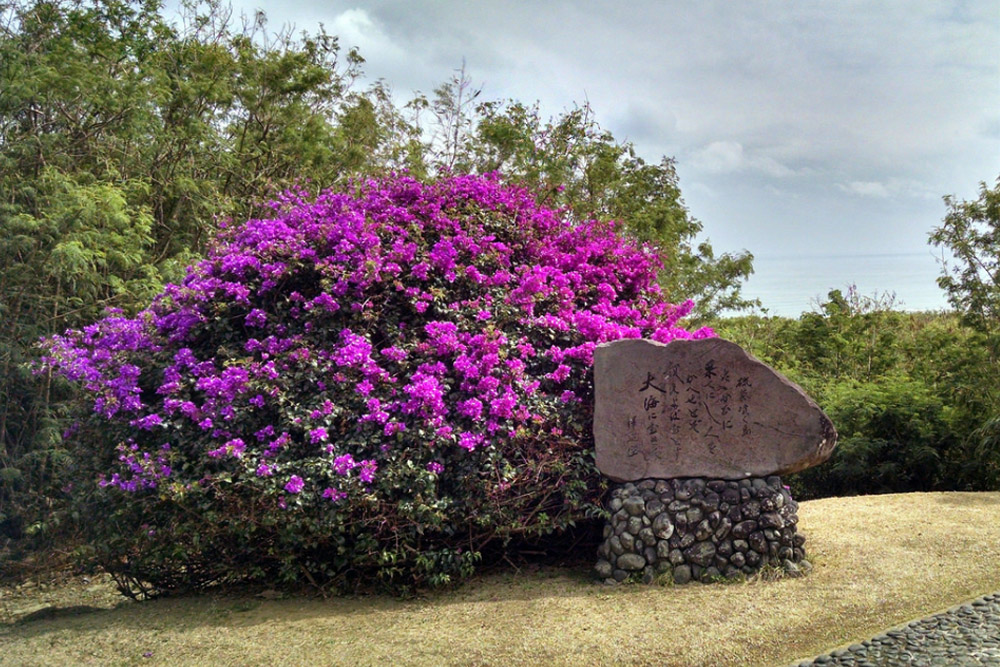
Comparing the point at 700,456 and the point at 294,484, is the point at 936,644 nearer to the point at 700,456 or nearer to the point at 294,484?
the point at 700,456

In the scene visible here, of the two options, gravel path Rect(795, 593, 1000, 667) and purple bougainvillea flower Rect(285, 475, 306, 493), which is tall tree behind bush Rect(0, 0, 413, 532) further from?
gravel path Rect(795, 593, 1000, 667)

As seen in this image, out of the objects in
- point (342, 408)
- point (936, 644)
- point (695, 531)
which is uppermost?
point (342, 408)

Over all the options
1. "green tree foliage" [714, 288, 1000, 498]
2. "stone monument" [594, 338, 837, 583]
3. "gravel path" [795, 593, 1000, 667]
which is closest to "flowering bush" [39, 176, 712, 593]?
"stone monument" [594, 338, 837, 583]

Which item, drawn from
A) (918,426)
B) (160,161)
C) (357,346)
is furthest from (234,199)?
(918,426)

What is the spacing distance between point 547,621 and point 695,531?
1.12 metres

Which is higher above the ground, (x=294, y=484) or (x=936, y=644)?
(x=294, y=484)

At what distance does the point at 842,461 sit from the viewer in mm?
7762

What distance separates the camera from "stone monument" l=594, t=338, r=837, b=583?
452cm

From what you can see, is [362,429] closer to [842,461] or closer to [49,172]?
[49,172]

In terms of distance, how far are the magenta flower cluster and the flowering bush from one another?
0.01 meters

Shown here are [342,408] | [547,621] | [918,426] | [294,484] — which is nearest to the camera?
[547,621]

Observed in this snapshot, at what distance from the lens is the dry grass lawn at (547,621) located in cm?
361

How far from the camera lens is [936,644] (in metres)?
3.69

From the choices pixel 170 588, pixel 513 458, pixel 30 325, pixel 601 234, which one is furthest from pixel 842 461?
pixel 30 325
